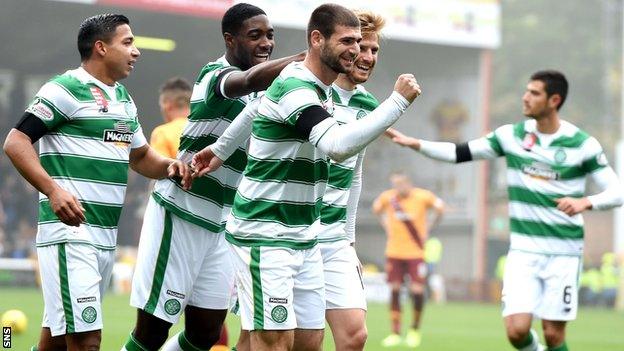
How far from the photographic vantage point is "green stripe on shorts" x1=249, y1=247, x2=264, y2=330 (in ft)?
23.6

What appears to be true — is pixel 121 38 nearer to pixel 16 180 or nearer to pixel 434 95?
pixel 16 180

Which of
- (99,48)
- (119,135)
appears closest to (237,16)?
(99,48)

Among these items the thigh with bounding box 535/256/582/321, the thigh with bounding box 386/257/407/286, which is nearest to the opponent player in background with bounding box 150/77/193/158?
the thigh with bounding box 535/256/582/321

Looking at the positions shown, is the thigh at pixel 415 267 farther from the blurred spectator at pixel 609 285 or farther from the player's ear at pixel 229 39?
→ the blurred spectator at pixel 609 285

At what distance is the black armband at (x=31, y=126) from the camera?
24.6 ft

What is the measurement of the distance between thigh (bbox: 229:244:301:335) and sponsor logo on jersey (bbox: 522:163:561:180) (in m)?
4.24

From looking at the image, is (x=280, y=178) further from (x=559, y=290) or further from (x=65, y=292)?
(x=559, y=290)

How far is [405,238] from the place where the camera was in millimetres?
19562

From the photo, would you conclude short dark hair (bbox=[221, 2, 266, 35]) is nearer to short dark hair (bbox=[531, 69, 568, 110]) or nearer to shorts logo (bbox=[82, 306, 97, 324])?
shorts logo (bbox=[82, 306, 97, 324])

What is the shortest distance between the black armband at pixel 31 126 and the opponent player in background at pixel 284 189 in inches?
49.5

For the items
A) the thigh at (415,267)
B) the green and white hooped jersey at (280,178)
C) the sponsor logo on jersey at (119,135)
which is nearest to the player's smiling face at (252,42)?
the sponsor logo on jersey at (119,135)

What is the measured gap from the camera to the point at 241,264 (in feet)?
24.1

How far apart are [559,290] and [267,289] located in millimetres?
4369

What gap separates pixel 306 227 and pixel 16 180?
2325cm
